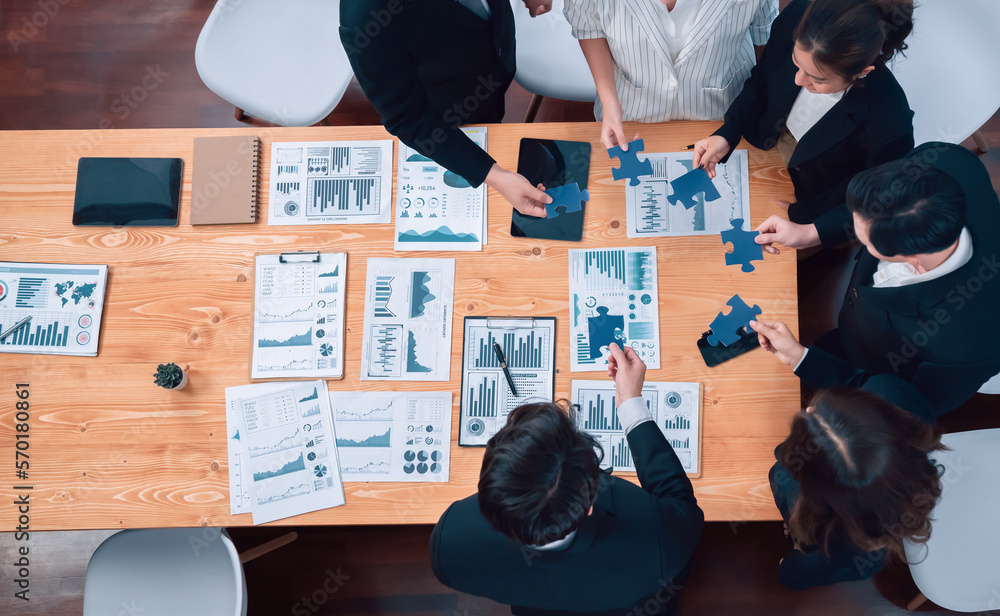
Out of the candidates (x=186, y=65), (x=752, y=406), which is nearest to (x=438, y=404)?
(x=752, y=406)

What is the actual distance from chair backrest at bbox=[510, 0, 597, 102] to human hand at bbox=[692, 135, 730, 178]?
2.54 ft

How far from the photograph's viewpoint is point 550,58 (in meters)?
2.70

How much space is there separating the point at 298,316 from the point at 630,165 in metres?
1.31

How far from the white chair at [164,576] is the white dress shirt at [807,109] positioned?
102 inches

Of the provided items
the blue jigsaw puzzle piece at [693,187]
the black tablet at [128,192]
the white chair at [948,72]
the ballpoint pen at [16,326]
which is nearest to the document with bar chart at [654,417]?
the blue jigsaw puzzle piece at [693,187]

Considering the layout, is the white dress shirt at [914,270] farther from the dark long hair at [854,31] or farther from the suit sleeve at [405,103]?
the suit sleeve at [405,103]

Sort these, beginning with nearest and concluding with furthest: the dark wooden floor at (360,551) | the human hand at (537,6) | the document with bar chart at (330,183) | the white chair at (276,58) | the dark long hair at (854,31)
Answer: the dark long hair at (854,31) < the human hand at (537,6) < the document with bar chart at (330,183) < the white chair at (276,58) < the dark wooden floor at (360,551)

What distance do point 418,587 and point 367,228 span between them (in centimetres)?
182

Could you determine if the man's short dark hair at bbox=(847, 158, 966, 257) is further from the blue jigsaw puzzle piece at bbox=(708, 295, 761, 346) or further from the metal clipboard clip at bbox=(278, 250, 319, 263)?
the metal clipboard clip at bbox=(278, 250, 319, 263)

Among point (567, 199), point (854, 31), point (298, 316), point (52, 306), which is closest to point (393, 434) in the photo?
point (298, 316)

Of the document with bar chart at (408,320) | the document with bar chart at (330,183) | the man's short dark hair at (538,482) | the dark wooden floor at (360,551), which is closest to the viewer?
the man's short dark hair at (538,482)

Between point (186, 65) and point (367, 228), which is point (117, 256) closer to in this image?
point (367, 228)

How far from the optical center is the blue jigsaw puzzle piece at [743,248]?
6.63ft

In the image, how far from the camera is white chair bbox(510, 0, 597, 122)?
8.80 feet
